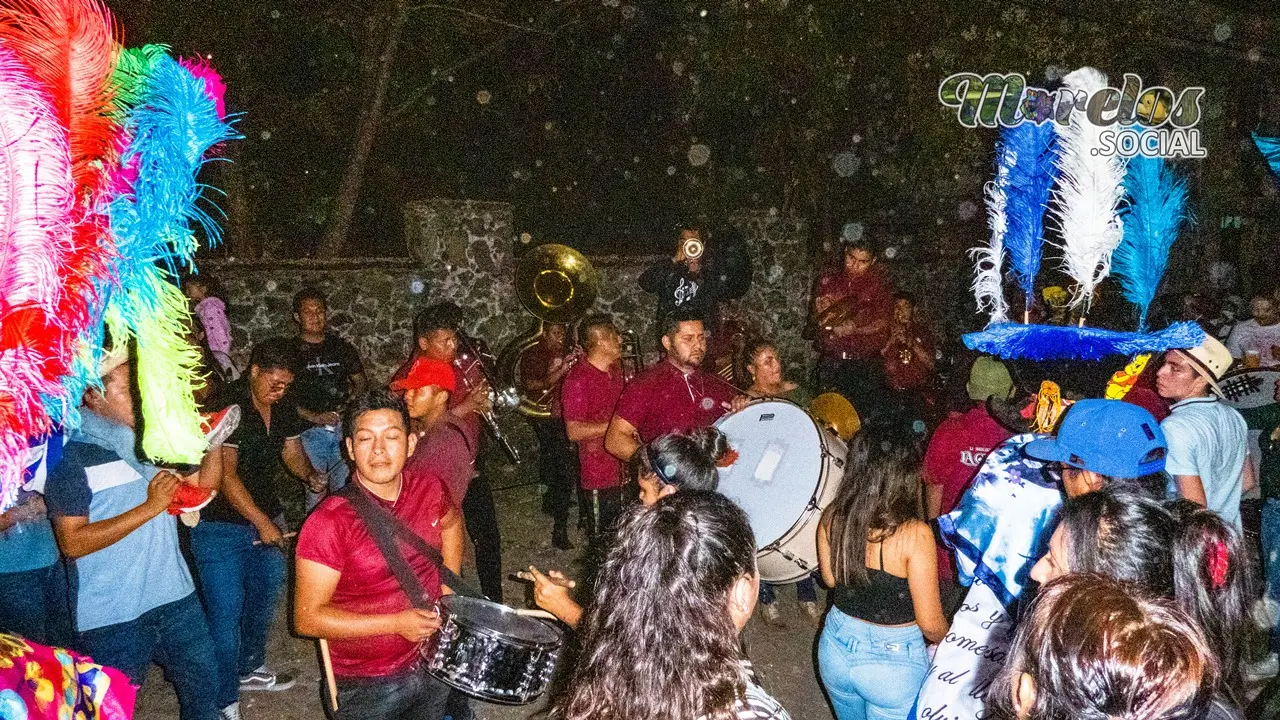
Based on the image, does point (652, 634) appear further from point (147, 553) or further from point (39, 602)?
point (39, 602)

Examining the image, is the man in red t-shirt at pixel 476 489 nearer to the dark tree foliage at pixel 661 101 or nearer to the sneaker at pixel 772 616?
the sneaker at pixel 772 616

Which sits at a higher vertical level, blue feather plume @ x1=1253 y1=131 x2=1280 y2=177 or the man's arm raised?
blue feather plume @ x1=1253 y1=131 x2=1280 y2=177

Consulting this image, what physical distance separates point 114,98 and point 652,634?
63.0 inches

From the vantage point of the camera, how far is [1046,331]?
3818 mm

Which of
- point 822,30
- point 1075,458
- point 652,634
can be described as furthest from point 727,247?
point 652,634

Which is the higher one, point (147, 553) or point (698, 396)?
point (698, 396)

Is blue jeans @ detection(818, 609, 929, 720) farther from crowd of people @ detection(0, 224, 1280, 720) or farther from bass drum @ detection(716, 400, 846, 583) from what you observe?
bass drum @ detection(716, 400, 846, 583)

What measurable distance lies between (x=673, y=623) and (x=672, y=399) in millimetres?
2969

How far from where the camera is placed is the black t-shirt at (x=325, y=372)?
5766 millimetres

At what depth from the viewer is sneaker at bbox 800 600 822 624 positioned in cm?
554

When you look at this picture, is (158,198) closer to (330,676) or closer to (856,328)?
(330,676)

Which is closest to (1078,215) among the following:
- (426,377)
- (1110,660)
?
(1110,660)

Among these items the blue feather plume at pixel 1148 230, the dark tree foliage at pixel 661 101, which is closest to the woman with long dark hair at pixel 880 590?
the blue feather plume at pixel 1148 230

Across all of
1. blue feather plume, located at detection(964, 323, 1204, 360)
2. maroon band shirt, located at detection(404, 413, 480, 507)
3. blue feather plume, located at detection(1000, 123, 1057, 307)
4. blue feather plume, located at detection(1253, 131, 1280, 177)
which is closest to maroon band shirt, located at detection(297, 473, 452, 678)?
maroon band shirt, located at detection(404, 413, 480, 507)
